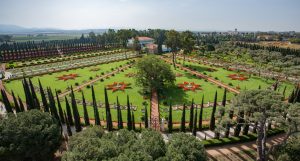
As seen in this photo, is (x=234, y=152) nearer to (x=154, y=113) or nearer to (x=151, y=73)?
(x=154, y=113)

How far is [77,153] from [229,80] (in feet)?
177

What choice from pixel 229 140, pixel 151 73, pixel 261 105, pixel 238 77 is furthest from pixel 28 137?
pixel 238 77

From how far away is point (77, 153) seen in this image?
1705cm

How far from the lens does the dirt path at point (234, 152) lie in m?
27.7

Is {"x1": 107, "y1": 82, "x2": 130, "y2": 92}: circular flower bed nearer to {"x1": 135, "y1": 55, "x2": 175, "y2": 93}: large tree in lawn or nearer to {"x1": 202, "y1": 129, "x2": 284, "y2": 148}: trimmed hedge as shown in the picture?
{"x1": 135, "y1": 55, "x2": 175, "y2": 93}: large tree in lawn

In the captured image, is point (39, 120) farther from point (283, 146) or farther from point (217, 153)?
point (283, 146)

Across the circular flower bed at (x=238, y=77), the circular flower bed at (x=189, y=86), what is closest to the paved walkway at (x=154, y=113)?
the circular flower bed at (x=189, y=86)

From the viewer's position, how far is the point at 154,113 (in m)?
40.7

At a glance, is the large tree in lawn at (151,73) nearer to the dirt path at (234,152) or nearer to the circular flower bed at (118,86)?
the circular flower bed at (118,86)

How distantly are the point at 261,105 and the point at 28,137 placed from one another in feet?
85.1

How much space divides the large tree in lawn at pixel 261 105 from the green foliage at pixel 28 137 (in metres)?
22.5

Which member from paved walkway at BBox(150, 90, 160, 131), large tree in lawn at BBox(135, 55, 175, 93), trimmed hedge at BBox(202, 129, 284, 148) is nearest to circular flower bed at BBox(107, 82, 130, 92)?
large tree in lawn at BBox(135, 55, 175, 93)

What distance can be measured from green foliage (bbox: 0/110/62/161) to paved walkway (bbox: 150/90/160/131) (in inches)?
619

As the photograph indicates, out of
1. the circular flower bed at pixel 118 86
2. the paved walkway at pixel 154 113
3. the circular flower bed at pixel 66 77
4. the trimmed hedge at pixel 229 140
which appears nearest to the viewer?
the trimmed hedge at pixel 229 140
